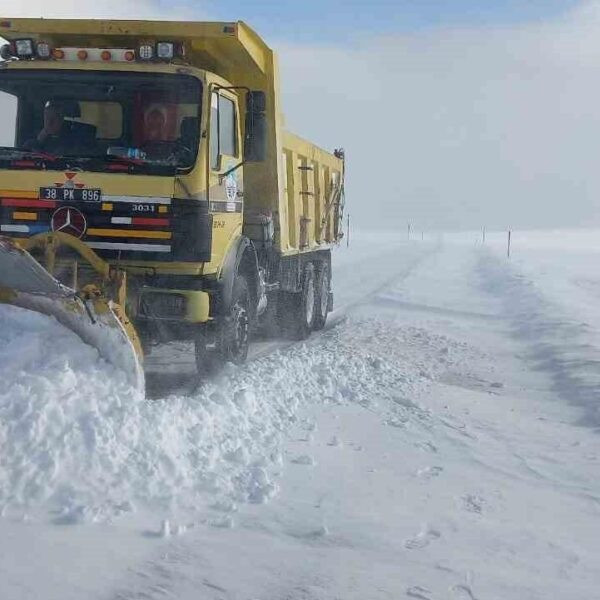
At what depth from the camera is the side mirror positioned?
6.52 metres

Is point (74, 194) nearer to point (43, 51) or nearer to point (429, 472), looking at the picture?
point (43, 51)

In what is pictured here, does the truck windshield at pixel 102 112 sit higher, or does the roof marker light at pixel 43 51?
the roof marker light at pixel 43 51

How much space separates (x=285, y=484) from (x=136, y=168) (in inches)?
111

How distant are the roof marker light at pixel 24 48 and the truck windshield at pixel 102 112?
28cm

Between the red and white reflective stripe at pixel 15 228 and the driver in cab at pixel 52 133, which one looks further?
the driver in cab at pixel 52 133

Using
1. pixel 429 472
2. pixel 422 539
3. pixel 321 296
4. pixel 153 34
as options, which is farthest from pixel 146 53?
pixel 321 296

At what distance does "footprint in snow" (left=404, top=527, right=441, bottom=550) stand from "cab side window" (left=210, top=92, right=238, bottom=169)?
3483mm

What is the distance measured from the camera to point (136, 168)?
5867 millimetres

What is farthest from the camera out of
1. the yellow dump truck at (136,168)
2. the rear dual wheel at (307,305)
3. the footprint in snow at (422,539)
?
the rear dual wheel at (307,305)

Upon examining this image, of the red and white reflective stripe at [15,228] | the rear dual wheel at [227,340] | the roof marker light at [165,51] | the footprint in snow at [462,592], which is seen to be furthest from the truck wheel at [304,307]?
the footprint in snow at [462,592]

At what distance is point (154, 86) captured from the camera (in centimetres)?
618

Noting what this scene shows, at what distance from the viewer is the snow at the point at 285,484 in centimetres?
329

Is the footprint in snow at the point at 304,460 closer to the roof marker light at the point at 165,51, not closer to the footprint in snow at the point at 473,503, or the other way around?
the footprint in snow at the point at 473,503

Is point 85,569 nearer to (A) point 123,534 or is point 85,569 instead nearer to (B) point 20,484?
(A) point 123,534
